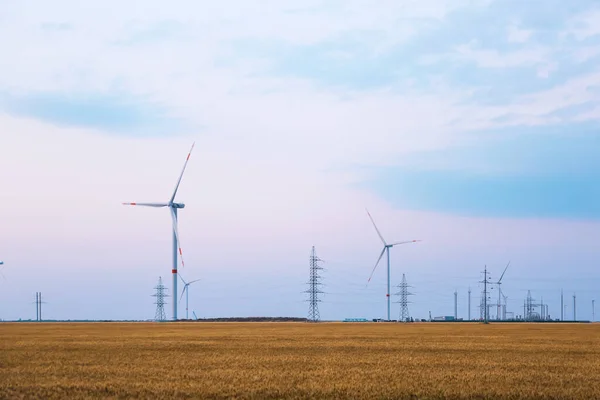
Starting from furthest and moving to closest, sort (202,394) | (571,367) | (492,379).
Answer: (571,367) → (492,379) → (202,394)

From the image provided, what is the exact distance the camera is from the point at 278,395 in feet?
78.5

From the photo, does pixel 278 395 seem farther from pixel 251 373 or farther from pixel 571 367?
pixel 571 367

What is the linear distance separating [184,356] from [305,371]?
12.5m

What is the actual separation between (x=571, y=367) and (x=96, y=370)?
22.2 m

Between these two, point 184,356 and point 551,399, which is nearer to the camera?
point 551,399

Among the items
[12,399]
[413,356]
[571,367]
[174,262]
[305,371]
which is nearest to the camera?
[12,399]

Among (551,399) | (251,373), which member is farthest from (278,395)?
(551,399)

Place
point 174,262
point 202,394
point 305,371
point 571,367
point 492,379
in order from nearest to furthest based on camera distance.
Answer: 1. point 202,394
2. point 492,379
3. point 305,371
4. point 571,367
5. point 174,262

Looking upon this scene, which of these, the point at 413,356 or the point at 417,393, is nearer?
Answer: the point at 417,393

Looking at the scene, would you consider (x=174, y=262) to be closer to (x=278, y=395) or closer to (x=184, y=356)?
(x=184, y=356)

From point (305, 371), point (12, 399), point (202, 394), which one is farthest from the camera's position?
point (305, 371)

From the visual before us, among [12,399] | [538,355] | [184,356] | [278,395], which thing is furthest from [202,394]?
[538,355]

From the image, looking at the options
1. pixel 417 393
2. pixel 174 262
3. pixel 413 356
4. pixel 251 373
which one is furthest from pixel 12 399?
pixel 174 262

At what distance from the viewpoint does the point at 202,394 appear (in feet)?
79.3
